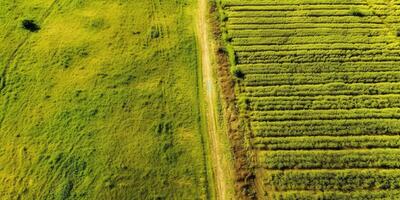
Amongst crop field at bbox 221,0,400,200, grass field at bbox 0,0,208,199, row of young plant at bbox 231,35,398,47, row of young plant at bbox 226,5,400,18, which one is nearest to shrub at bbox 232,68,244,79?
crop field at bbox 221,0,400,200

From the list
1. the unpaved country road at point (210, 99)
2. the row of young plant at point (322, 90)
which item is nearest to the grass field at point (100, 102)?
the unpaved country road at point (210, 99)

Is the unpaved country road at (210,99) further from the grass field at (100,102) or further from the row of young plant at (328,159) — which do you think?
the row of young plant at (328,159)

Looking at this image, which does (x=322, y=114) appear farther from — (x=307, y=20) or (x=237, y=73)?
(x=307, y=20)

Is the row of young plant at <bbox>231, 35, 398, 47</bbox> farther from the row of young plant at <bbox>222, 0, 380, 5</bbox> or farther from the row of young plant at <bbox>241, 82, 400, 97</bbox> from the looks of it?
the row of young plant at <bbox>241, 82, 400, 97</bbox>

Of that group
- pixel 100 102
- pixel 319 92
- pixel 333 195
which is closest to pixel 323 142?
pixel 333 195

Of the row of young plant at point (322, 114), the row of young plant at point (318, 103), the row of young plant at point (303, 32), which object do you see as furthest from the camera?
the row of young plant at point (303, 32)
